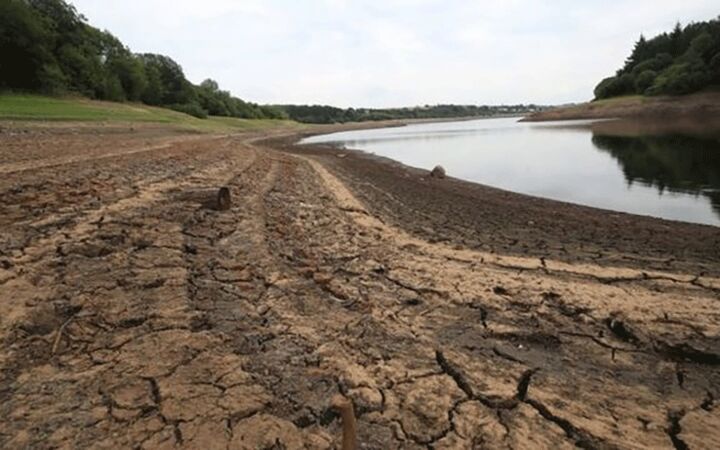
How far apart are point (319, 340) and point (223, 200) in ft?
13.8

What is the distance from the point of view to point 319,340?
3.28 metres

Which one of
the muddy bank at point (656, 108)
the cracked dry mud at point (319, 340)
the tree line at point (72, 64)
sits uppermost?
the tree line at point (72, 64)

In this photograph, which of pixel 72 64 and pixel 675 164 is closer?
pixel 675 164

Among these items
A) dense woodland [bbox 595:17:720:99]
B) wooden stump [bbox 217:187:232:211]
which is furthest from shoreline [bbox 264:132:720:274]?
dense woodland [bbox 595:17:720:99]

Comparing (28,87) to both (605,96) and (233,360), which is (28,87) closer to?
(233,360)

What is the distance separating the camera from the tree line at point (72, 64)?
2845 cm

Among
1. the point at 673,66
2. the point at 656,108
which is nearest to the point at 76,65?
the point at 656,108

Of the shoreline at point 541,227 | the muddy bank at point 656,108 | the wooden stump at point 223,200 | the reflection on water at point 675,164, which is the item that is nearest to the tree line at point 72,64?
the shoreline at point 541,227

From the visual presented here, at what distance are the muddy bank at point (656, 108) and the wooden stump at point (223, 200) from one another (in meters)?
51.9

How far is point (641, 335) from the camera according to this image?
11.4 feet

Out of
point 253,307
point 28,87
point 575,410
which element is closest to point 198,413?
point 253,307

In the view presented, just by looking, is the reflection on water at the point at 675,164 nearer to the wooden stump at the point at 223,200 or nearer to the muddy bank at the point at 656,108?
the wooden stump at the point at 223,200

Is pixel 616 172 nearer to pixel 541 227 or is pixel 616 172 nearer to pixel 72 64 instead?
pixel 541 227

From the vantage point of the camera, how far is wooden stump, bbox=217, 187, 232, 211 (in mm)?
6707
